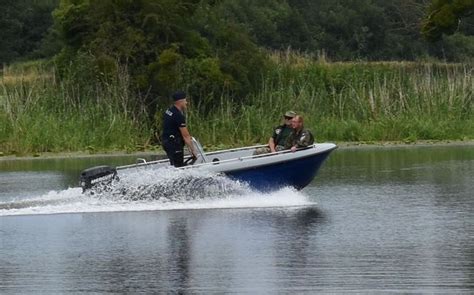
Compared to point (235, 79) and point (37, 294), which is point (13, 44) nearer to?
point (235, 79)

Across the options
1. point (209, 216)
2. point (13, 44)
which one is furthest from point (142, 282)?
point (13, 44)

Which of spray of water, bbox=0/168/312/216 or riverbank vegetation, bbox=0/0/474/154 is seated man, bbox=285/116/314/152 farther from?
riverbank vegetation, bbox=0/0/474/154

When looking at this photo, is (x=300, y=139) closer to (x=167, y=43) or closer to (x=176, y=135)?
(x=176, y=135)

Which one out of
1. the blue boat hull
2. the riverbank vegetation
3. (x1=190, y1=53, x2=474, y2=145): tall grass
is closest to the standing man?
the blue boat hull

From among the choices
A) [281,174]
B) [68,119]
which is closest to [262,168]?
[281,174]

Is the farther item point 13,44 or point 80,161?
point 13,44

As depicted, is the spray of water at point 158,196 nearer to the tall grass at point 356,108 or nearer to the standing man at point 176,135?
the standing man at point 176,135

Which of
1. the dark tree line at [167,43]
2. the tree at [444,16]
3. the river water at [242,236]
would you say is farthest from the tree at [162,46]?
the river water at [242,236]

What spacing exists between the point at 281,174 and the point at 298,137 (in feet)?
2.57

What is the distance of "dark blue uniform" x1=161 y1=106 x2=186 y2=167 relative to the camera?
19875 mm

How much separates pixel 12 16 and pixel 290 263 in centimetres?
5657

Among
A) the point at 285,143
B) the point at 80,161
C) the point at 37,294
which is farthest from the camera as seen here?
the point at 80,161

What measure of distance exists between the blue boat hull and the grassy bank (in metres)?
13.7

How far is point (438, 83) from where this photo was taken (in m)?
36.3
